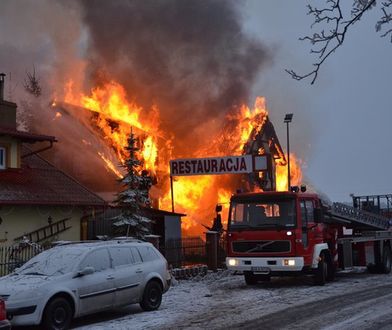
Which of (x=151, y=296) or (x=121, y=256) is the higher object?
(x=121, y=256)

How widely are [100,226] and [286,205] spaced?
10.4 m

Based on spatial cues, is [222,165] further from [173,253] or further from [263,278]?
[263,278]

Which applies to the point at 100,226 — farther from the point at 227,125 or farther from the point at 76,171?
the point at 227,125

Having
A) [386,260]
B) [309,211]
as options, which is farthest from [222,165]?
[309,211]

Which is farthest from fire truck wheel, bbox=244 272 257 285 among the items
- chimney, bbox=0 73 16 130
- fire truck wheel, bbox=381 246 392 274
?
chimney, bbox=0 73 16 130

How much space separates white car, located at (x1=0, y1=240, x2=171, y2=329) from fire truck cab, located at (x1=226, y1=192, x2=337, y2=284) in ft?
11.8

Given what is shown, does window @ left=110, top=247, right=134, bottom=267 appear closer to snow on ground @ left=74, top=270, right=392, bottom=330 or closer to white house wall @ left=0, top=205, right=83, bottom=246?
snow on ground @ left=74, top=270, right=392, bottom=330

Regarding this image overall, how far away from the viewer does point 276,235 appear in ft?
49.2

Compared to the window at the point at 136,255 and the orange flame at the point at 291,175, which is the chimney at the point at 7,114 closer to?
the window at the point at 136,255

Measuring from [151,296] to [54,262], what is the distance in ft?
7.37

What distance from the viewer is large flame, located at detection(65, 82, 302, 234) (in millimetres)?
34656

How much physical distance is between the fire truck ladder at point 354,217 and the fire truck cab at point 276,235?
1560mm

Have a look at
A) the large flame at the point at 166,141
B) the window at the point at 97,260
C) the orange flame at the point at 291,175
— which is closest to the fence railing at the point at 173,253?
the window at the point at 97,260

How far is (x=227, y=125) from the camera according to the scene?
39188 millimetres
